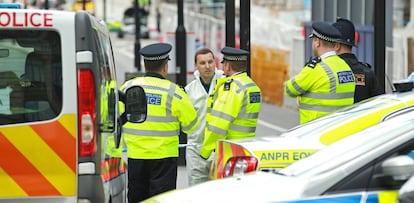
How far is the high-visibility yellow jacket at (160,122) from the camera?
370 inches

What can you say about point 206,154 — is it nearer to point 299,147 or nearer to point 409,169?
point 299,147

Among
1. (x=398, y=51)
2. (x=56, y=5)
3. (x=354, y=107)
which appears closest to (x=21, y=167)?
(x=354, y=107)

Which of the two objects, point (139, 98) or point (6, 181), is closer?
point (6, 181)

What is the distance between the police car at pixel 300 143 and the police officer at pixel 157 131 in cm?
176

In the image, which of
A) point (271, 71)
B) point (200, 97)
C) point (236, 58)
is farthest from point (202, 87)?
point (271, 71)

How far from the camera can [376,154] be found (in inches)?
220

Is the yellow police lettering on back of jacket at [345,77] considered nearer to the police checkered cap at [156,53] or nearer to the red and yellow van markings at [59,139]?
the police checkered cap at [156,53]

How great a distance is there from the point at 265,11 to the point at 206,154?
3769cm

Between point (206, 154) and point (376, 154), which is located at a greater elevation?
point (376, 154)

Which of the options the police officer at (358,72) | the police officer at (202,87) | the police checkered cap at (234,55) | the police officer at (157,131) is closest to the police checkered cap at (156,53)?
the police officer at (157,131)

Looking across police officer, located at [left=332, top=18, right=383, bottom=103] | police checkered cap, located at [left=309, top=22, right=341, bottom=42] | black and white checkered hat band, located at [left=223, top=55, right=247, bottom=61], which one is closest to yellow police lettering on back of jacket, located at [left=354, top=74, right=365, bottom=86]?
police officer, located at [left=332, top=18, right=383, bottom=103]

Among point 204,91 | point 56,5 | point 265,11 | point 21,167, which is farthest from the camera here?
point 56,5

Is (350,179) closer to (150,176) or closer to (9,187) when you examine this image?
(9,187)

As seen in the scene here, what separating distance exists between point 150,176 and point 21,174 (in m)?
2.50
